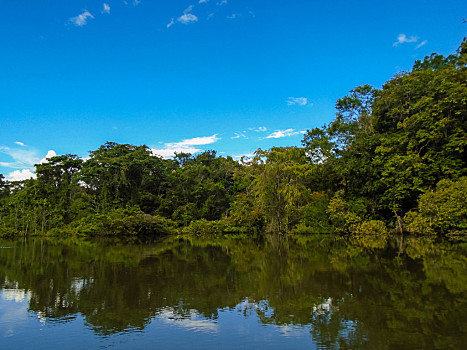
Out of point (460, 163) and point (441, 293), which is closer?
point (441, 293)

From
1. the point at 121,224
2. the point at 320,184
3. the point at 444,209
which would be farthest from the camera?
the point at 320,184

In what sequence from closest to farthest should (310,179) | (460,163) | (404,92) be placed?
(460,163)
(404,92)
(310,179)

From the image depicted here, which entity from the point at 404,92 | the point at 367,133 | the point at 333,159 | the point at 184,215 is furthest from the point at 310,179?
the point at 184,215

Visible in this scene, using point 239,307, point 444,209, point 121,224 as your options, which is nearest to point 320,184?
point 444,209

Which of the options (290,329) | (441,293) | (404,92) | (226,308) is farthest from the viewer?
(404,92)

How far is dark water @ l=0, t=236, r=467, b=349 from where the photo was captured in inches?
175

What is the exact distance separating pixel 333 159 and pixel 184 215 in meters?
14.8

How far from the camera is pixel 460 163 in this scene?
20.5 m

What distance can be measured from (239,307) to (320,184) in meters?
25.3

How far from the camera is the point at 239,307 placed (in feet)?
19.7

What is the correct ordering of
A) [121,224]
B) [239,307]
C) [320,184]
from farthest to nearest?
[320,184] → [121,224] → [239,307]

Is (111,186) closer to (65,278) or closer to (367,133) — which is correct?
(367,133)

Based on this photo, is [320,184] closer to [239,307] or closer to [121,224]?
[121,224]

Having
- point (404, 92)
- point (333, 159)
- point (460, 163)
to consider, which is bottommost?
point (460, 163)
